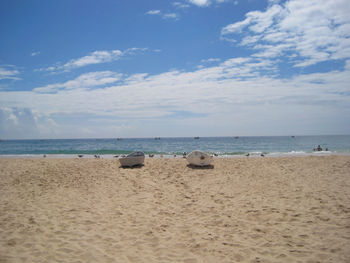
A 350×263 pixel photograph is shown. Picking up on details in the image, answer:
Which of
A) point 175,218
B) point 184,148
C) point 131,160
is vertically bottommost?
point 184,148

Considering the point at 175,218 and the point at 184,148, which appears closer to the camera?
the point at 175,218

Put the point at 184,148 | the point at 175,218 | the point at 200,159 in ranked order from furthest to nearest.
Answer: the point at 184,148, the point at 200,159, the point at 175,218

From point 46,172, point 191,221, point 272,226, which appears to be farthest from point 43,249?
point 46,172

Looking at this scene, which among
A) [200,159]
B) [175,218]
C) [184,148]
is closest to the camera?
[175,218]

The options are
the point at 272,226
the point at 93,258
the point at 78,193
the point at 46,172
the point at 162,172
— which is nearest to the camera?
the point at 93,258

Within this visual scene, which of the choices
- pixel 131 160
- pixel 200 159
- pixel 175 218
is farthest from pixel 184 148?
pixel 175 218

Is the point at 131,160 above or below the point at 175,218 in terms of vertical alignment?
above

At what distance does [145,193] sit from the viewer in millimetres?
8984

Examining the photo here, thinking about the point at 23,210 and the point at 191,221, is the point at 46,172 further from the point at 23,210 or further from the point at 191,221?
the point at 191,221

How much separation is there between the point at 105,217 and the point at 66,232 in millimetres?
1211

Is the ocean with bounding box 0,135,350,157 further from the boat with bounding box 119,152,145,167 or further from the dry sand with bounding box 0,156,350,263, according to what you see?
the dry sand with bounding box 0,156,350,263

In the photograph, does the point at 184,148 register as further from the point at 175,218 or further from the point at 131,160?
the point at 175,218

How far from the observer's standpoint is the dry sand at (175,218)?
444 cm

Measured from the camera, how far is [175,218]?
6.50 metres
